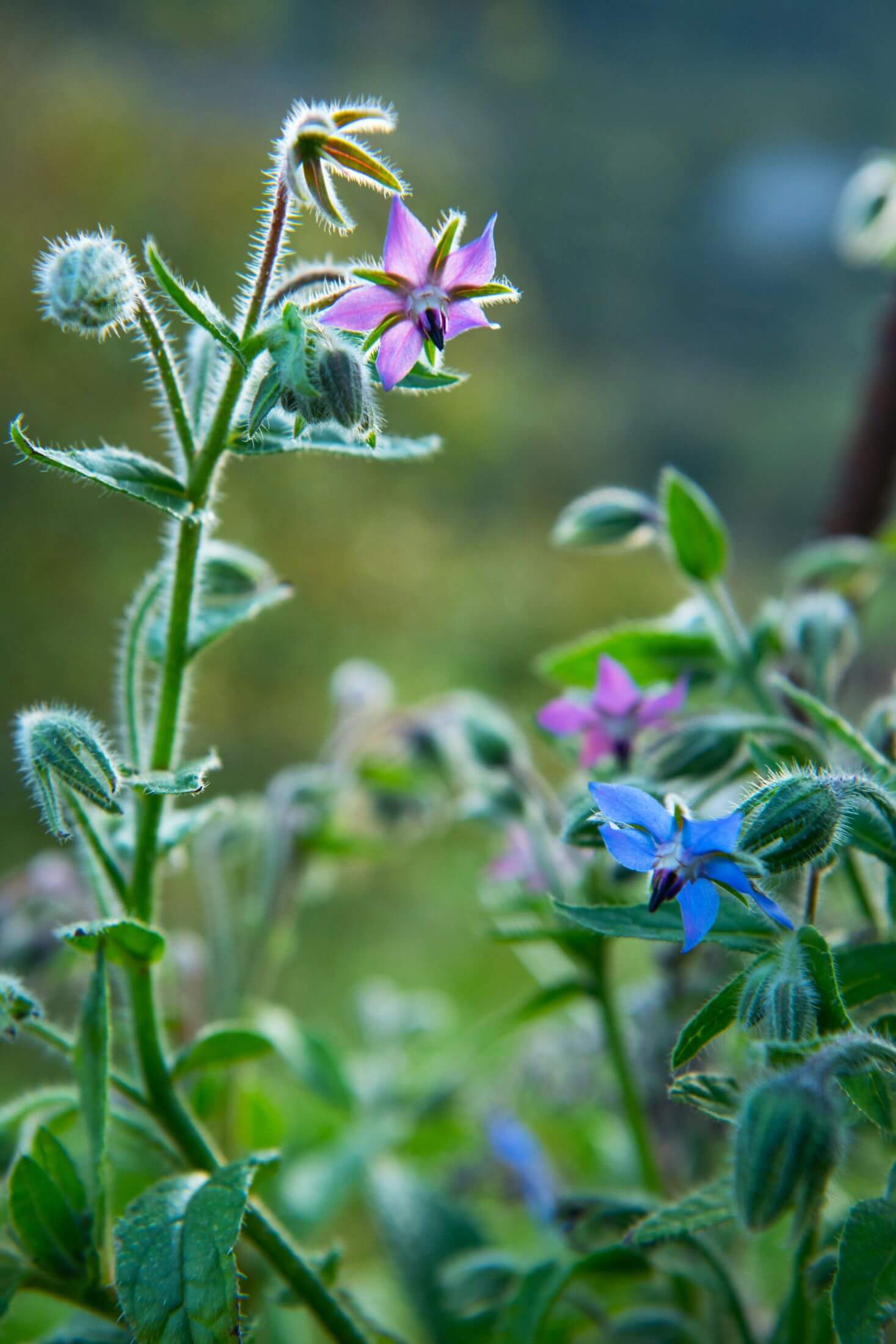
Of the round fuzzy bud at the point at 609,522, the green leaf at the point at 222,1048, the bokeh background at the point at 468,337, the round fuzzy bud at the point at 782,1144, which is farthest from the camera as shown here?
the bokeh background at the point at 468,337

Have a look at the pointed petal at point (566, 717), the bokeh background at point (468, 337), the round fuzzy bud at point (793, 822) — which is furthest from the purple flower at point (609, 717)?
the bokeh background at point (468, 337)

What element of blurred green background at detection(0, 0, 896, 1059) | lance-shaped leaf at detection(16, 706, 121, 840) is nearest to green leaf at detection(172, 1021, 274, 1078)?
lance-shaped leaf at detection(16, 706, 121, 840)

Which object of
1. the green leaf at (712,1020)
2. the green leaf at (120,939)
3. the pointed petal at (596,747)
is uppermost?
the pointed petal at (596,747)

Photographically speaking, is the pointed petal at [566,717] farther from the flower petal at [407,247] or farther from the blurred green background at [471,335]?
the blurred green background at [471,335]

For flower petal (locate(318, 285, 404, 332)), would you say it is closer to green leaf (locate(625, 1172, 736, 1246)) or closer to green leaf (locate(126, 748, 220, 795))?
green leaf (locate(126, 748, 220, 795))

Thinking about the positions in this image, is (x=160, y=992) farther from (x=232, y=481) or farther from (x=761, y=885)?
(x=232, y=481)

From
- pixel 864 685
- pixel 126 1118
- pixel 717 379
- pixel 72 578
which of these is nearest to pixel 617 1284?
pixel 126 1118
